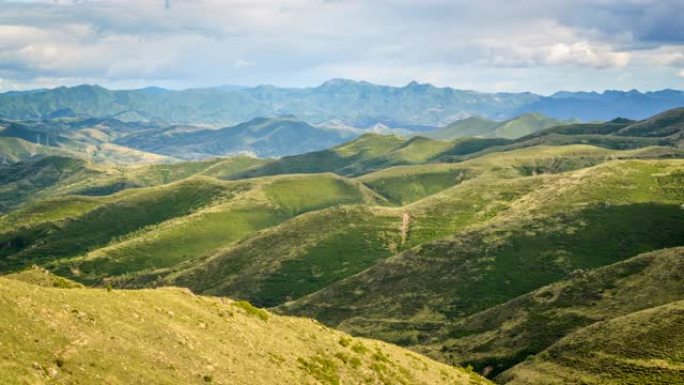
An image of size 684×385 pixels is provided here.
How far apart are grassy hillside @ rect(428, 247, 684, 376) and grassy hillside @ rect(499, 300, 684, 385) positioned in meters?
14.6

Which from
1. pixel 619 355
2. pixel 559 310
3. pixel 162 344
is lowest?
pixel 559 310

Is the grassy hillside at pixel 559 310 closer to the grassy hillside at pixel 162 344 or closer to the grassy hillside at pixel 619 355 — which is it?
the grassy hillside at pixel 619 355

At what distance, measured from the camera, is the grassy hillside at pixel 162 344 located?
35.1 meters

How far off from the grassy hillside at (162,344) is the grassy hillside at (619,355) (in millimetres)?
39172

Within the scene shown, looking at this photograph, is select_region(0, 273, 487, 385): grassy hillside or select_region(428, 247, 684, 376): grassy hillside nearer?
select_region(0, 273, 487, 385): grassy hillside

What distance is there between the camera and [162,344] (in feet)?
138

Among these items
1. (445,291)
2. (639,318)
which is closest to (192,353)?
(639,318)

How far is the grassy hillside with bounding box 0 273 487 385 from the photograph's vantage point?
35125 millimetres

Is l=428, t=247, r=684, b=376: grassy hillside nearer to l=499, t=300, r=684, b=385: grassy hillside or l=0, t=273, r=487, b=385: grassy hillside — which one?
l=499, t=300, r=684, b=385: grassy hillside

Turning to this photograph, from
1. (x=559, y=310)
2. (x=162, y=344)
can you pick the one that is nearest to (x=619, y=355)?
(x=559, y=310)

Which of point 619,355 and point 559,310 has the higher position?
point 619,355

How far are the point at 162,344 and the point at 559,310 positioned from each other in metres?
110

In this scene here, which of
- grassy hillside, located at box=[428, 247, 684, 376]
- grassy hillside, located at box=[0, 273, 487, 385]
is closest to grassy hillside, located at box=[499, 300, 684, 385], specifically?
grassy hillside, located at box=[428, 247, 684, 376]

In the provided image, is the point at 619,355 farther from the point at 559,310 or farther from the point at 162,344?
the point at 162,344
